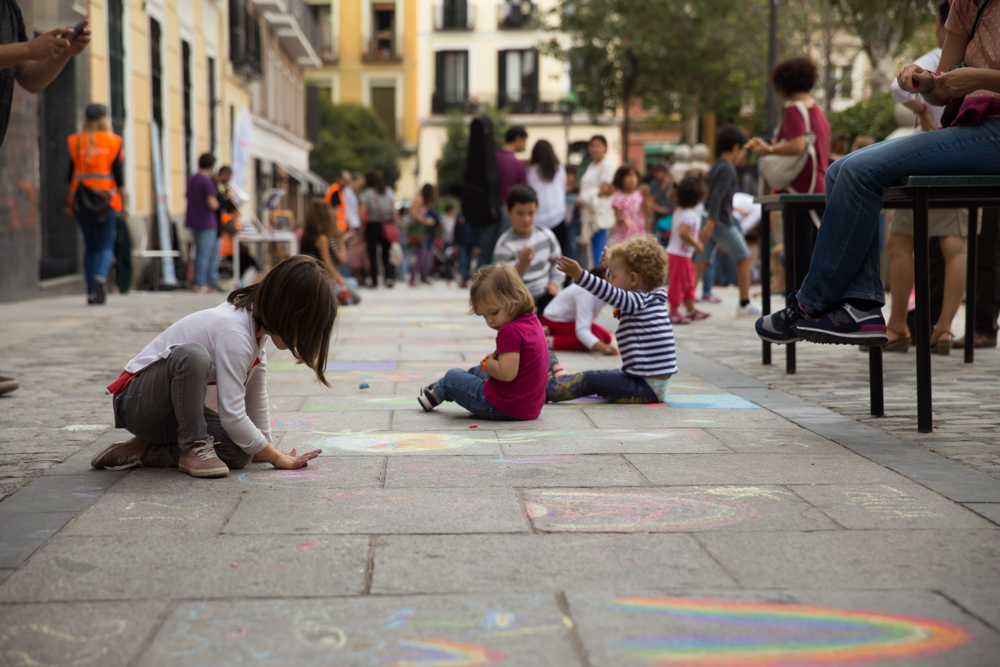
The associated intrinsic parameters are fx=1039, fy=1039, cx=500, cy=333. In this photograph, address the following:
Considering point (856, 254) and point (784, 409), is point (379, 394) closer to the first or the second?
→ point (784, 409)

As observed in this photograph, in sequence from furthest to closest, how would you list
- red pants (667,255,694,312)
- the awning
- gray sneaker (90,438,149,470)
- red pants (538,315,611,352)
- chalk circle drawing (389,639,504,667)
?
the awning < red pants (667,255,694,312) < red pants (538,315,611,352) < gray sneaker (90,438,149,470) < chalk circle drawing (389,639,504,667)

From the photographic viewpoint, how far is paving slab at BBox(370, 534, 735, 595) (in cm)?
235

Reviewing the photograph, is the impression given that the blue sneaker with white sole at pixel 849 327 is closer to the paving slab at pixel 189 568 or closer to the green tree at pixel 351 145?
the paving slab at pixel 189 568

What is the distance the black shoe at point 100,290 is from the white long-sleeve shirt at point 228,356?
28.2ft

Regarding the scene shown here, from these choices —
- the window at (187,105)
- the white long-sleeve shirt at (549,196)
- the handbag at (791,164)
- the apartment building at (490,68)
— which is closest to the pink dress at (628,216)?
the white long-sleeve shirt at (549,196)

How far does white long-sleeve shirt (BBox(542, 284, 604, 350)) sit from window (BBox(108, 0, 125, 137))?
1016cm

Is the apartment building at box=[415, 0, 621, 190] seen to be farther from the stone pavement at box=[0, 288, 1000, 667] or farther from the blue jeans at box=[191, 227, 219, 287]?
the stone pavement at box=[0, 288, 1000, 667]

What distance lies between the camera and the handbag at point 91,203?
1127 cm

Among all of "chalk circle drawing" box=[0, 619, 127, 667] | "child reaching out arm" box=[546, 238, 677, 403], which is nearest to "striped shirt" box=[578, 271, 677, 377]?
Answer: "child reaching out arm" box=[546, 238, 677, 403]

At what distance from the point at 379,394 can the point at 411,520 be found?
2545mm

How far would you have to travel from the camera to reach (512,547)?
2.62 metres

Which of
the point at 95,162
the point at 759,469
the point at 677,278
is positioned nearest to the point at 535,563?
the point at 759,469

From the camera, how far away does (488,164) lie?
10039 mm

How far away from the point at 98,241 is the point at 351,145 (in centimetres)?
3873
